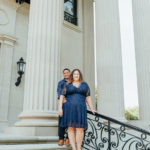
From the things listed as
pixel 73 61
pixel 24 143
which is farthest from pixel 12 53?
pixel 24 143

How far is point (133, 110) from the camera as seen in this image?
6500 centimetres

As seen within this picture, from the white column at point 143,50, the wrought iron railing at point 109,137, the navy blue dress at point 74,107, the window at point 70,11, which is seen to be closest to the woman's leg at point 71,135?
the navy blue dress at point 74,107

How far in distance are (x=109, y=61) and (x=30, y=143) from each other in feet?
16.3

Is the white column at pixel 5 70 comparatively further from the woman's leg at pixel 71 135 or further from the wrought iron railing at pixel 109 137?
the woman's leg at pixel 71 135

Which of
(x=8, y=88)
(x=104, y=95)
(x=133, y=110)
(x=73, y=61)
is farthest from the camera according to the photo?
(x=133, y=110)

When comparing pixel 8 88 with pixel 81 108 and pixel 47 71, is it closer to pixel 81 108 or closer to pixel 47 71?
pixel 47 71

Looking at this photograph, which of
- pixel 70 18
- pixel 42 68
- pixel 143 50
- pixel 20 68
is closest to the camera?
pixel 42 68

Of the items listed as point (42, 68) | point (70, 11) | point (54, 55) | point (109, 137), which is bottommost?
point (109, 137)

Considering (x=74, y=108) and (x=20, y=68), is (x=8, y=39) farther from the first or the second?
(x=74, y=108)

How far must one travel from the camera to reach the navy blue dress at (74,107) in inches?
221

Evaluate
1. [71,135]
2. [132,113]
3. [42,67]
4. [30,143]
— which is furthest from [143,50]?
[132,113]

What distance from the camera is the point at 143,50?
35.5ft

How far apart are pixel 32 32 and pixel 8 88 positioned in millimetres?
4353

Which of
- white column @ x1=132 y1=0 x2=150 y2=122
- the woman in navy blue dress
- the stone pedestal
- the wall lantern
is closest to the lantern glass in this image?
the wall lantern
